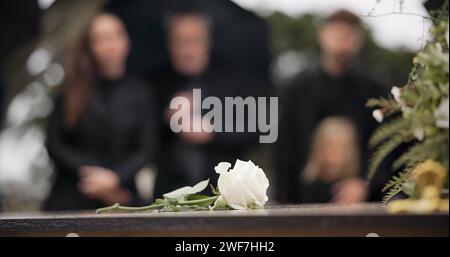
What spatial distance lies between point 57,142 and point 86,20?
9.00ft

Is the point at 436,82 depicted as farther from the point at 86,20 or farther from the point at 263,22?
the point at 86,20

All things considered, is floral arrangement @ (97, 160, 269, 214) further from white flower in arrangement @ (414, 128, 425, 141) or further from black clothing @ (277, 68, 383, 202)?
black clothing @ (277, 68, 383, 202)

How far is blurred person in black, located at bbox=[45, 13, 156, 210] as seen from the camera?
6.08 meters

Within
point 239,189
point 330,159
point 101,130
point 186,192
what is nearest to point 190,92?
point 101,130

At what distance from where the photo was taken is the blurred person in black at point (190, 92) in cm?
627

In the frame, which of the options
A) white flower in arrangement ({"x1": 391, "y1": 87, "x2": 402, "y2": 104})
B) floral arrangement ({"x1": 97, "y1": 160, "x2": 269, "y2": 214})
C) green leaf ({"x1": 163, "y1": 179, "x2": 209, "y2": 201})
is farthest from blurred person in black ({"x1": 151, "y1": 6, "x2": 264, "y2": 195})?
white flower in arrangement ({"x1": 391, "y1": 87, "x2": 402, "y2": 104})

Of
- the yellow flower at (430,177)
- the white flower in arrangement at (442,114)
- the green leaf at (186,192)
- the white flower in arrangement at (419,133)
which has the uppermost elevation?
the white flower in arrangement at (442,114)

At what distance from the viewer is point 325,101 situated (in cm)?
646

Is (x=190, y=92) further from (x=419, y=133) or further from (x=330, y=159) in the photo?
(x=419, y=133)

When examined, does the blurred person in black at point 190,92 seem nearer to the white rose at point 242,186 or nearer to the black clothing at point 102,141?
the black clothing at point 102,141

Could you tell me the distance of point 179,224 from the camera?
6.65 ft

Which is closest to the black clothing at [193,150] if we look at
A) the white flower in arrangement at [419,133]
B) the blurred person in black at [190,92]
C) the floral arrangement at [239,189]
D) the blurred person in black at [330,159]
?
the blurred person in black at [190,92]

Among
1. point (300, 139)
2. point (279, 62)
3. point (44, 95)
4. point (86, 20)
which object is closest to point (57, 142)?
point (300, 139)

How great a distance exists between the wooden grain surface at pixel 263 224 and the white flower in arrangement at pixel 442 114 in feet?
0.69
